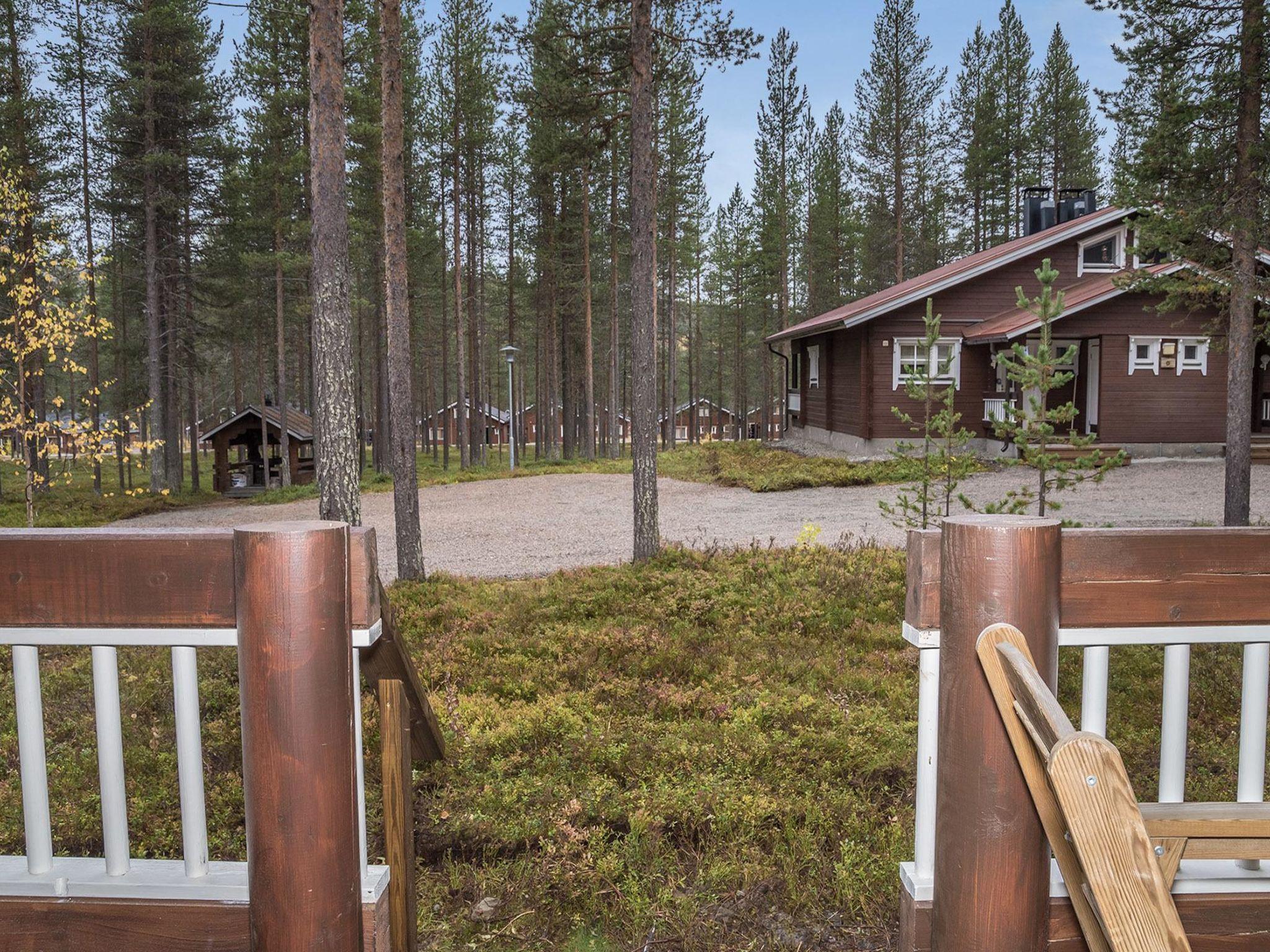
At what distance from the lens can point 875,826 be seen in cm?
446

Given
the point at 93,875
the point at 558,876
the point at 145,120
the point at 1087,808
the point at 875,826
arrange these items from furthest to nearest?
the point at 145,120 → the point at 875,826 → the point at 558,876 → the point at 93,875 → the point at 1087,808

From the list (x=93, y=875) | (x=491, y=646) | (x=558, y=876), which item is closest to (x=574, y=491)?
(x=491, y=646)

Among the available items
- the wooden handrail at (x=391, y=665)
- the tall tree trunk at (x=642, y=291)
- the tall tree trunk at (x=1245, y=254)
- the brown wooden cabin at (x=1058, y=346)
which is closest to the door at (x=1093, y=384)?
the brown wooden cabin at (x=1058, y=346)

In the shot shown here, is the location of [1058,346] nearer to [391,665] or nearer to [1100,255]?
[1100,255]

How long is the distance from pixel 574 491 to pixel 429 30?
1738 centimetres

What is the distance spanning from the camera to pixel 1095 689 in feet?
6.57

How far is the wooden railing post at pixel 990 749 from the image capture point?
171cm

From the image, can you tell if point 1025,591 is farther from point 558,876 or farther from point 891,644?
point 891,644

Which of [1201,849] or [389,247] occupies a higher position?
[389,247]


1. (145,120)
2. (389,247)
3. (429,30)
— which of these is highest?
(429,30)

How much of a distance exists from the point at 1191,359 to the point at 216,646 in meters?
26.2

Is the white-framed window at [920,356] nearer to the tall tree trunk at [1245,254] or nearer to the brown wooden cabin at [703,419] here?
the tall tree trunk at [1245,254]

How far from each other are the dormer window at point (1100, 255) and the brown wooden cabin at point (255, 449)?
2454cm

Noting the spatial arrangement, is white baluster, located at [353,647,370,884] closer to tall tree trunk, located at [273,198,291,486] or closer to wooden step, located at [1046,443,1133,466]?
wooden step, located at [1046,443,1133,466]
